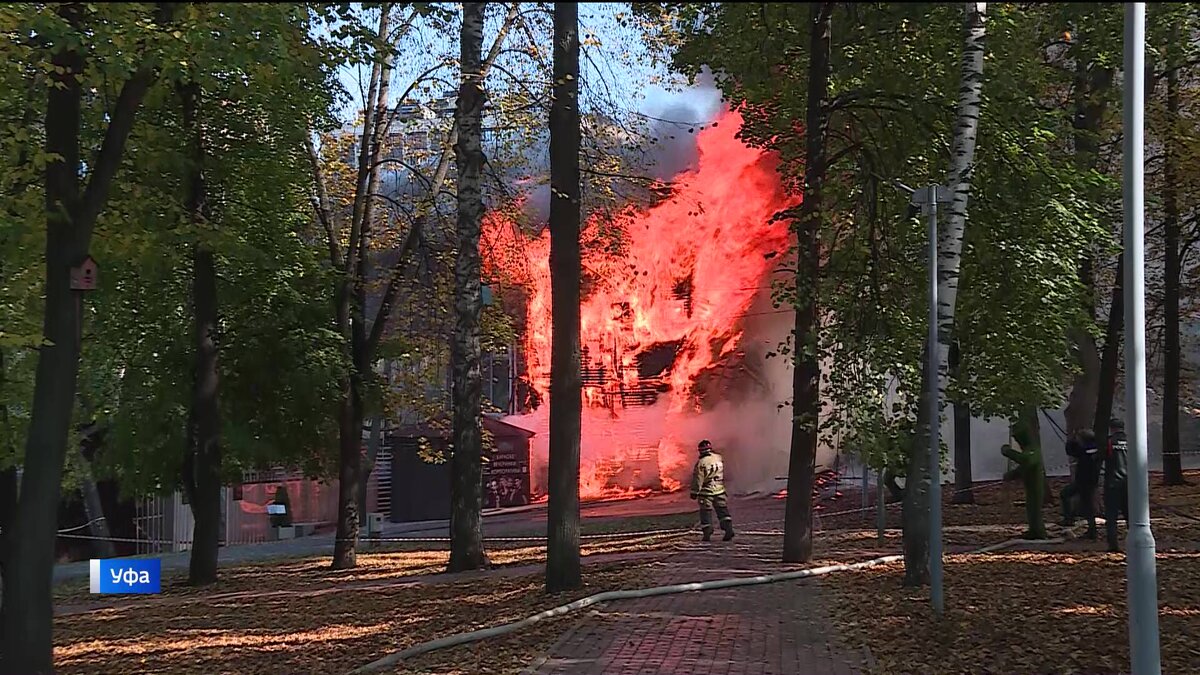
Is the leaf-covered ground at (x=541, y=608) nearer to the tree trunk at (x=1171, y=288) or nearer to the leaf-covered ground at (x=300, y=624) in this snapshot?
the leaf-covered ground at (x=300, y=624)

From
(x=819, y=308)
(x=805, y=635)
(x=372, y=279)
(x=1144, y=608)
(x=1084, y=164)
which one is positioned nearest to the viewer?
(x=1144, y=608)

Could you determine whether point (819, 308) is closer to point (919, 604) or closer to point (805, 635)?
point (919, 604)

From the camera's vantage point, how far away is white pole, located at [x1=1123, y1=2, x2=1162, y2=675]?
601 cm

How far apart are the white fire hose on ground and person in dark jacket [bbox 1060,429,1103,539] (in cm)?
52

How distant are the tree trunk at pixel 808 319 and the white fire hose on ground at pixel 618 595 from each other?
815mm

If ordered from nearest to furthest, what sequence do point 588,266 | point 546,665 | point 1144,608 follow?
point 1144,608
point 546,665
point 588,266

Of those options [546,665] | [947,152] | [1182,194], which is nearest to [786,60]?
[947,152]

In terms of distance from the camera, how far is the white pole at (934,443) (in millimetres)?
9797

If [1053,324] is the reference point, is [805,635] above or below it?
below

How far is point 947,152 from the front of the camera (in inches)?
497

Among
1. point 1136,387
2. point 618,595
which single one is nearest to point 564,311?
point 618,595

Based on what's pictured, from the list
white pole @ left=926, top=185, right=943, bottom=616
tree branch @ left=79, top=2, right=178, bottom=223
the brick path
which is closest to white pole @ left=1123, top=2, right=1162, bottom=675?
the brick path

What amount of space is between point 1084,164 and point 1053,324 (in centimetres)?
382

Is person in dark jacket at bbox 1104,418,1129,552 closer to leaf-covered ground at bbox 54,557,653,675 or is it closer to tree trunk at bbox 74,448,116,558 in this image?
leaf-covered ground at bbox 54,557,653,675
